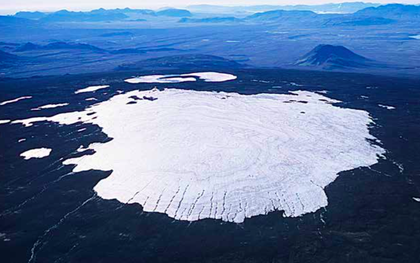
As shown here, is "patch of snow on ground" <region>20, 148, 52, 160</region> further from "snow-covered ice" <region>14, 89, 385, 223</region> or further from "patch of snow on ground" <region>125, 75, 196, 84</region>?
"patch of snow on ground" <region>125, 75, 196, 84</region>

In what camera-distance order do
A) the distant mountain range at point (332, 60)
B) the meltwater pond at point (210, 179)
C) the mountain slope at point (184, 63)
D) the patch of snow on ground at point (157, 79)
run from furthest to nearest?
the distant mountain range at point (332, 60) → the mountain slope at point (184, 63) → the patch of snow on ground at point (157, 79) → the meltwater pond at point (210, 179)

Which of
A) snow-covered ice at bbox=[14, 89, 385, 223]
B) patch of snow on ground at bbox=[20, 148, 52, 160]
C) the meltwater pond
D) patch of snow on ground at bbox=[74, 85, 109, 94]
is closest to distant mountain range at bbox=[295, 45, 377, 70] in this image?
the meltwater pond

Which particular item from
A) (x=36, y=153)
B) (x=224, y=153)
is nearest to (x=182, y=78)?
(x=36, y=153)

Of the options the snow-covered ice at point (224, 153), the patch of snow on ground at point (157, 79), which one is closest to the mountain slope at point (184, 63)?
the patch of snow on ground at point (157, 79)

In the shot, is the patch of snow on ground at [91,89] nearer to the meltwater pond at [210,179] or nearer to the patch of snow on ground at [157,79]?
the patch of snow on ground at [157,79]

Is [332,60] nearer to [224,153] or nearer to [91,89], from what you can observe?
[91,89]

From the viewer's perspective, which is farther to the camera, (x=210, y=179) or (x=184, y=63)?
(x=184, y=63)
